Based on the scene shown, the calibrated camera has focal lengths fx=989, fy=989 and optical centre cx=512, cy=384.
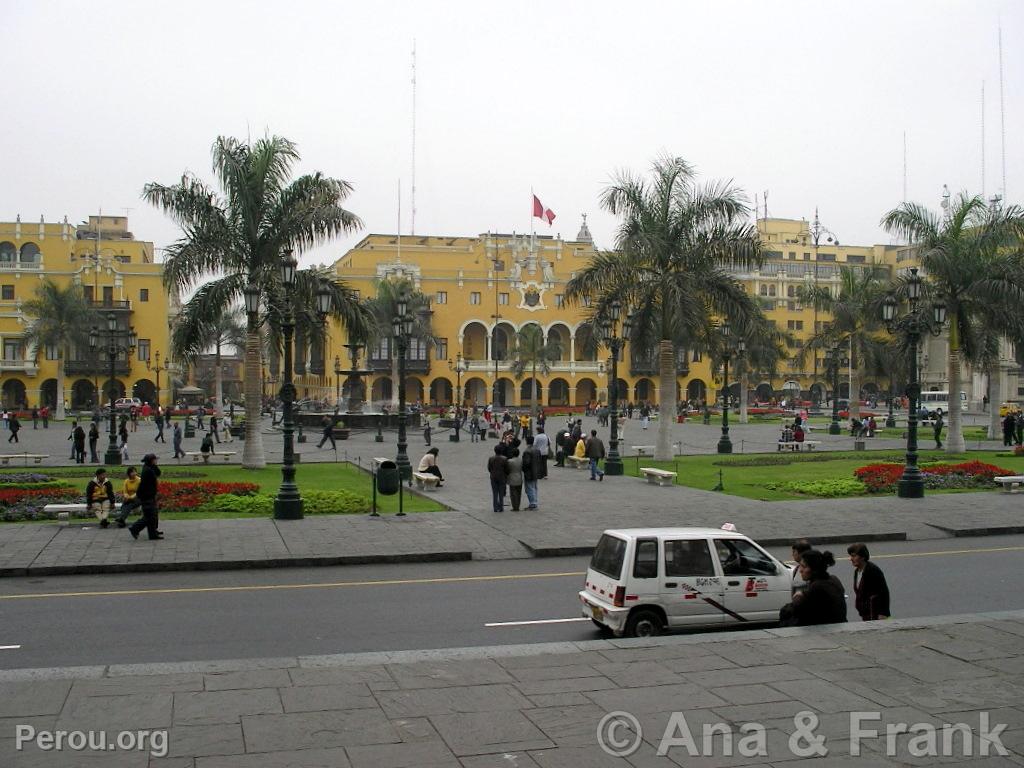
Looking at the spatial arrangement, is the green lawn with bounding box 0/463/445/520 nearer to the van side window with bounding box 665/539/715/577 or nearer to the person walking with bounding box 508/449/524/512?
the person walking with bounding box 508/449/524/512

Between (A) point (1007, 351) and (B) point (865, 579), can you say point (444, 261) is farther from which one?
(B) point (865, 579)

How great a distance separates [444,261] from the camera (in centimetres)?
9081

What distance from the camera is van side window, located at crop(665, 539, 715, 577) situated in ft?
33.4

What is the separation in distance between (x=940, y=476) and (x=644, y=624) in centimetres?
1813

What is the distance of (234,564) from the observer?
575 inches

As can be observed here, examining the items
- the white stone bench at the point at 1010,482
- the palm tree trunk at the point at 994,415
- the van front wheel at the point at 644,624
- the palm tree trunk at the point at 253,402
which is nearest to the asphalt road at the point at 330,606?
the van front wheel at the point at 644,624

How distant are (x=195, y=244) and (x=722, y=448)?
20718mm

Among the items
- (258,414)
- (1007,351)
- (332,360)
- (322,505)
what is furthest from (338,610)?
(1007,351)

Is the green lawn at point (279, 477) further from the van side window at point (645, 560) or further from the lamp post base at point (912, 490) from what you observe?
the van side window at point (645, 560)

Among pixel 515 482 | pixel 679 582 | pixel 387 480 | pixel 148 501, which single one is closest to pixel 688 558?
pixel 679 582

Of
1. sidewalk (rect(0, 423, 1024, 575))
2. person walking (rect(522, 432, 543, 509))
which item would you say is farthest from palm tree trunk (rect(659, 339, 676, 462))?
Answer: person walking (rect(522, 432, 543, 509))

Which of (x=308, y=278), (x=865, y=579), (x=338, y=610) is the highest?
(x=308, y=278)

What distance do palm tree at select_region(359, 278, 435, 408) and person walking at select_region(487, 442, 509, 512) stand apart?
40.8m

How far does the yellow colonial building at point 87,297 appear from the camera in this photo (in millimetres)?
78312
